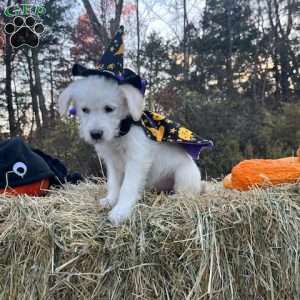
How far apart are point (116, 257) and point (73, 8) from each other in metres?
7.89

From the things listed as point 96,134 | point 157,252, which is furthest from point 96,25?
point 157,252

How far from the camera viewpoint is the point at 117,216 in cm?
191

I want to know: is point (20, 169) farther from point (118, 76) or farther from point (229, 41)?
point (229, 41)

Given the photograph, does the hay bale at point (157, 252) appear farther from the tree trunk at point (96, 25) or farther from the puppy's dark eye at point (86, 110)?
the tree trunk at point (96, 25)

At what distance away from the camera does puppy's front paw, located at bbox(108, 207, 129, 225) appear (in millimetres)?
1893

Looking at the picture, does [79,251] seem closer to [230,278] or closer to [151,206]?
[151,206]

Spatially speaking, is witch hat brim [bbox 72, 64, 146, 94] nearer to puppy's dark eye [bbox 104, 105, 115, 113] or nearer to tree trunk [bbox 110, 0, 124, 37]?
puppy's dark eye [bbox 104, 105, 115, 113]

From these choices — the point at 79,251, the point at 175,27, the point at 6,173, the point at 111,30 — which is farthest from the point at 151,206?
the point at 175,27

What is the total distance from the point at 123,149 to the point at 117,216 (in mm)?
432

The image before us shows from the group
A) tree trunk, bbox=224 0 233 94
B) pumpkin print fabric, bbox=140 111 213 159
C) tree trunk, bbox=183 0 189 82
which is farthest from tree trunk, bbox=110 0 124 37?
pumpkin print fabric, bbox=140 111 213 159

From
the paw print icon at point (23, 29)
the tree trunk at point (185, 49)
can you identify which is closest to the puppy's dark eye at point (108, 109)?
the paw print icon at point (23, 29)

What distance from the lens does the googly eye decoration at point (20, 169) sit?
2498 mm

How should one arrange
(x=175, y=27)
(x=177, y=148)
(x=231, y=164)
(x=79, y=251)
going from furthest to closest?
(x=175, y=27) < (x=231, y=164) < (x=177, y=148) < (x=79, y=251)

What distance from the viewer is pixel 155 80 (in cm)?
908
